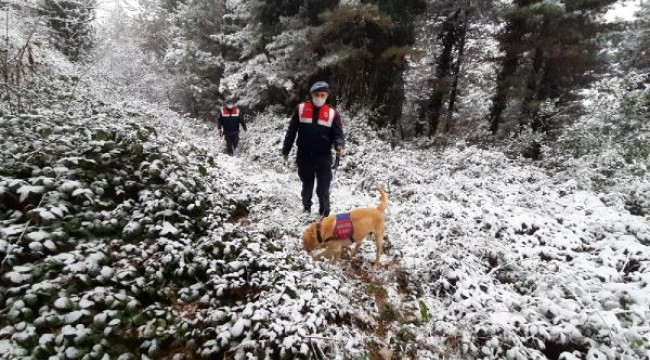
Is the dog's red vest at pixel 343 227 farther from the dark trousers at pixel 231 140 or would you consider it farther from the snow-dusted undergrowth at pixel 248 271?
the dark trousers at pixel 231 140

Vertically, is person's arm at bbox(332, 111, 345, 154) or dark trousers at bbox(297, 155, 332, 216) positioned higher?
person's arm at bbox(332, 111, 345, 154)

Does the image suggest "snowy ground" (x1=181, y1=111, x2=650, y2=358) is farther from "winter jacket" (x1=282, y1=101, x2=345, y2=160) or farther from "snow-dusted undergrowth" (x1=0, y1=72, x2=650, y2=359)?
"winter jacket" (x1=282, y1=101, x2=345, y2=160)

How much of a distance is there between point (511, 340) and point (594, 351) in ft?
2.64

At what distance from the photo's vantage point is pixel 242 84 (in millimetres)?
15914

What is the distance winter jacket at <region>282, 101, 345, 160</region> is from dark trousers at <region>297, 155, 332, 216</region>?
107 millimetres

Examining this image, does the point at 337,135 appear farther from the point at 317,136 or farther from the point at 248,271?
the point at 248,271

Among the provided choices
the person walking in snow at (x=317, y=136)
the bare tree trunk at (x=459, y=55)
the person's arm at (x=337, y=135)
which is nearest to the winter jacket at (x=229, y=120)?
the person walking in snow at (x=317, y=136)

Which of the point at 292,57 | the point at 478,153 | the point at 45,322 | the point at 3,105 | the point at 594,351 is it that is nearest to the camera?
the point at 45,322

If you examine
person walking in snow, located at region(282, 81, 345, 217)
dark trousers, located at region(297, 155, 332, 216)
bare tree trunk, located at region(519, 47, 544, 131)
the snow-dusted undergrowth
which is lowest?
the snow-dusted undergrowth

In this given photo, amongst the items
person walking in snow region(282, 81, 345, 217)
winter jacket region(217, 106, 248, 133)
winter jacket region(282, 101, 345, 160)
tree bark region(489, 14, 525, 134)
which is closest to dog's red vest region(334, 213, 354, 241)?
person walking in snow region(282, 81, 345, 217)

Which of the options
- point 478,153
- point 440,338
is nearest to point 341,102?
point 478,153

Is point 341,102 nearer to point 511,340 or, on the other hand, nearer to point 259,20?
point 259,20

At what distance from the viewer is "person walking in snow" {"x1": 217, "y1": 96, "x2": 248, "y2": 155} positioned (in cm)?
1184

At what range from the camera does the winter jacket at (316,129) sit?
578 centimetres
